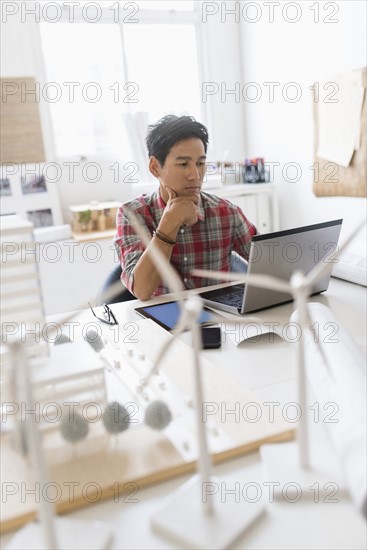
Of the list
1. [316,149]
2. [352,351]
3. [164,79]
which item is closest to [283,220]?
[316,149]

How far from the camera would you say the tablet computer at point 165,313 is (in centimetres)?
132

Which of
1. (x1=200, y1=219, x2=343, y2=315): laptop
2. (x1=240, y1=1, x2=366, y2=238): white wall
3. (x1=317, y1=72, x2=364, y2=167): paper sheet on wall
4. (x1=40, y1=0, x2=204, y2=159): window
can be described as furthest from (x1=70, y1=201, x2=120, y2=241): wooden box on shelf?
(x1=200, y1=219, x2=343, y2=315): laptop

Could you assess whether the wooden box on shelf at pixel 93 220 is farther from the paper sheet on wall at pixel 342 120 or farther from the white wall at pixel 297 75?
the paper sheet on wall at pixel 342 120

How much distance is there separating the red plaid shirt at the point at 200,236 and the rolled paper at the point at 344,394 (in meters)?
0.90

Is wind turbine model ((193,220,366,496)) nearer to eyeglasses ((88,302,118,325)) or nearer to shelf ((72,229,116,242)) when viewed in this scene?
eyeglasses ((88,302,118,325))

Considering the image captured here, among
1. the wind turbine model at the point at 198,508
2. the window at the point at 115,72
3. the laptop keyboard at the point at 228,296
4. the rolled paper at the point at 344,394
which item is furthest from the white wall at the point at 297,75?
the wind turbine model at the point at 198,508

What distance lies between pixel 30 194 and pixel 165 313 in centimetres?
204

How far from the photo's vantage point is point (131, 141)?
3.31 m

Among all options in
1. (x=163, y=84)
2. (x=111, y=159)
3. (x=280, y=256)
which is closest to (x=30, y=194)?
(x=111, y=159)

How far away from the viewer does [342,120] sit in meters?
2.71

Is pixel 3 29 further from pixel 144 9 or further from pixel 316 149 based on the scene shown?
pixel 316 149

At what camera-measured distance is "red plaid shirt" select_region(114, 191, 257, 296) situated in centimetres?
175

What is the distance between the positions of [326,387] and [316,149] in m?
2.43

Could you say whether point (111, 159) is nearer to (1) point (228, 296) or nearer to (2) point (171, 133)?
(2) point (171, 133)
